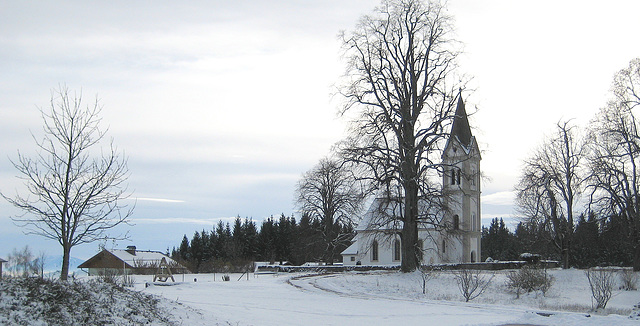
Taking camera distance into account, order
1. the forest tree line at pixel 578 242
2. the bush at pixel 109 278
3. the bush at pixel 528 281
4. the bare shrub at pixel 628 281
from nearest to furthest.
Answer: the bush at pixel 109 278
the bush at pixel 528 281
the bare shrub at pixel 628 281
the forest tree line at pixel 578 242

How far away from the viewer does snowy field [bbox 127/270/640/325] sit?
52.9 ft

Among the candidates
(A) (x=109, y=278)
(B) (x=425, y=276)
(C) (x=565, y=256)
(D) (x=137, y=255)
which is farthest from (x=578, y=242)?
(D) (x=137, y=255)

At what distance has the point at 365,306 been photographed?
67.8 ft

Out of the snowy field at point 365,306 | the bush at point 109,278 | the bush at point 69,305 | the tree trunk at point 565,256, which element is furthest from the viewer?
the tree trunk at point 565,256

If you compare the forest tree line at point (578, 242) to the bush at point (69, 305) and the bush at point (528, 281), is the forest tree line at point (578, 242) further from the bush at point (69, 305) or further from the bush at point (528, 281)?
the bush at point (69, 305)

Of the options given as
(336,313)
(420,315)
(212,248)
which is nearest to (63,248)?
(336,313)

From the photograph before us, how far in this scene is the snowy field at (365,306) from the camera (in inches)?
635

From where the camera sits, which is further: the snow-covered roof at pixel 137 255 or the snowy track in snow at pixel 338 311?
the snow-covered roof at pixel 137 255

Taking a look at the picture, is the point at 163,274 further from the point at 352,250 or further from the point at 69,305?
the point at 352,250

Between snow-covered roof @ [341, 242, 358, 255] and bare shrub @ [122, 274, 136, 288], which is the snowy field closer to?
bare shrub @ [122, 274, 136, 288]

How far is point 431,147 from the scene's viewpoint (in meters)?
32.2

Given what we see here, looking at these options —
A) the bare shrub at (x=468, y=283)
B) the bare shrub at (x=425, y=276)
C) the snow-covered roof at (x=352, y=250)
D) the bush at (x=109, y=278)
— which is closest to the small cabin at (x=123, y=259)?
the snow-covered roof at (x=352, y=250)

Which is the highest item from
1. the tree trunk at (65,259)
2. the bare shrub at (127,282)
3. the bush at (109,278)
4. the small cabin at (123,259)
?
the tree trunk at (65,259)

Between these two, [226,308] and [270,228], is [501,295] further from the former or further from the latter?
[270,228]
